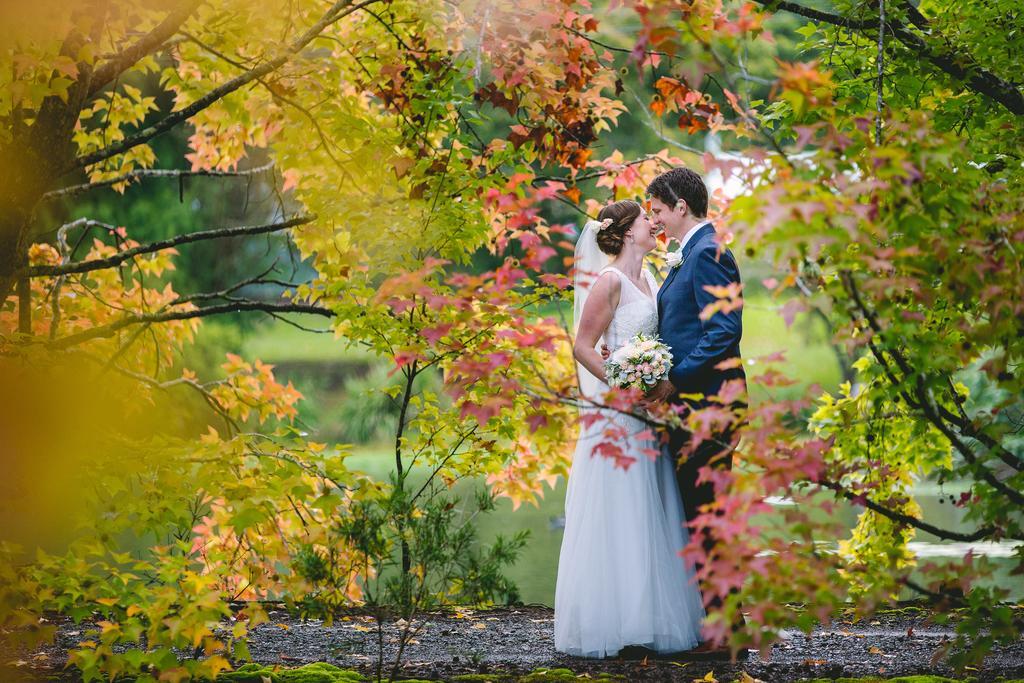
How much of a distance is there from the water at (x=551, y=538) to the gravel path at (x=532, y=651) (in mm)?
2556

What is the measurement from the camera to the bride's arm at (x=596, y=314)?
4430 millimetres

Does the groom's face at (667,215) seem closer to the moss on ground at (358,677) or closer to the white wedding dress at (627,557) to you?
the white wedding dress at (627,557)

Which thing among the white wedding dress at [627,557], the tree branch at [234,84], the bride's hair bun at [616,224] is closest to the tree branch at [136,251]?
the tree branch at [234,84]

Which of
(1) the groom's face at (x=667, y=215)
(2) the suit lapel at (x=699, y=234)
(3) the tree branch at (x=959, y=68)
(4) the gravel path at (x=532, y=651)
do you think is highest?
(3) the tree branch at (x=959, y=68)

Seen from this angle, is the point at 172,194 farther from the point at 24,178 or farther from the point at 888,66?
the point at 888,66

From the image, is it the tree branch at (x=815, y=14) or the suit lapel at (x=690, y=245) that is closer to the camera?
the tree branch at (x=815, y=14)

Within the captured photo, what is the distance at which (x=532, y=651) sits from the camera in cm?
463

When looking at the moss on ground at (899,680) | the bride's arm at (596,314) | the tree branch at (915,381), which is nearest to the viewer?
the tree branch at (915,381)

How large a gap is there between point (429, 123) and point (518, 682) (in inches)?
A: 96.1

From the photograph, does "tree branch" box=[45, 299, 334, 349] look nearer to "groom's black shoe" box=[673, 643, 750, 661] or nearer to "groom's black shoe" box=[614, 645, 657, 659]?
"groom's black shoe" box=[614, 645, 657, 659]

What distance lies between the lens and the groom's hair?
14.1 ft

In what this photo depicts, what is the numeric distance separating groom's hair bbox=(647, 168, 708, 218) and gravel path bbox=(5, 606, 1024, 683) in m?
1.91

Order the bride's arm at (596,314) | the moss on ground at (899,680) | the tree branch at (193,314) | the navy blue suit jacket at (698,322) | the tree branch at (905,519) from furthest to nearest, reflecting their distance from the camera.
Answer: the tree branch at (193,314) → the bride's arm at (596,314) → the navy blue suit jacket at (698,322) → the moss on ground at (899,680) → the tree branch at (905,519)

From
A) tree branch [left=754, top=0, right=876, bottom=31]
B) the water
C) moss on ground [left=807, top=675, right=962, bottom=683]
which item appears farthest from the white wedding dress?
the water
